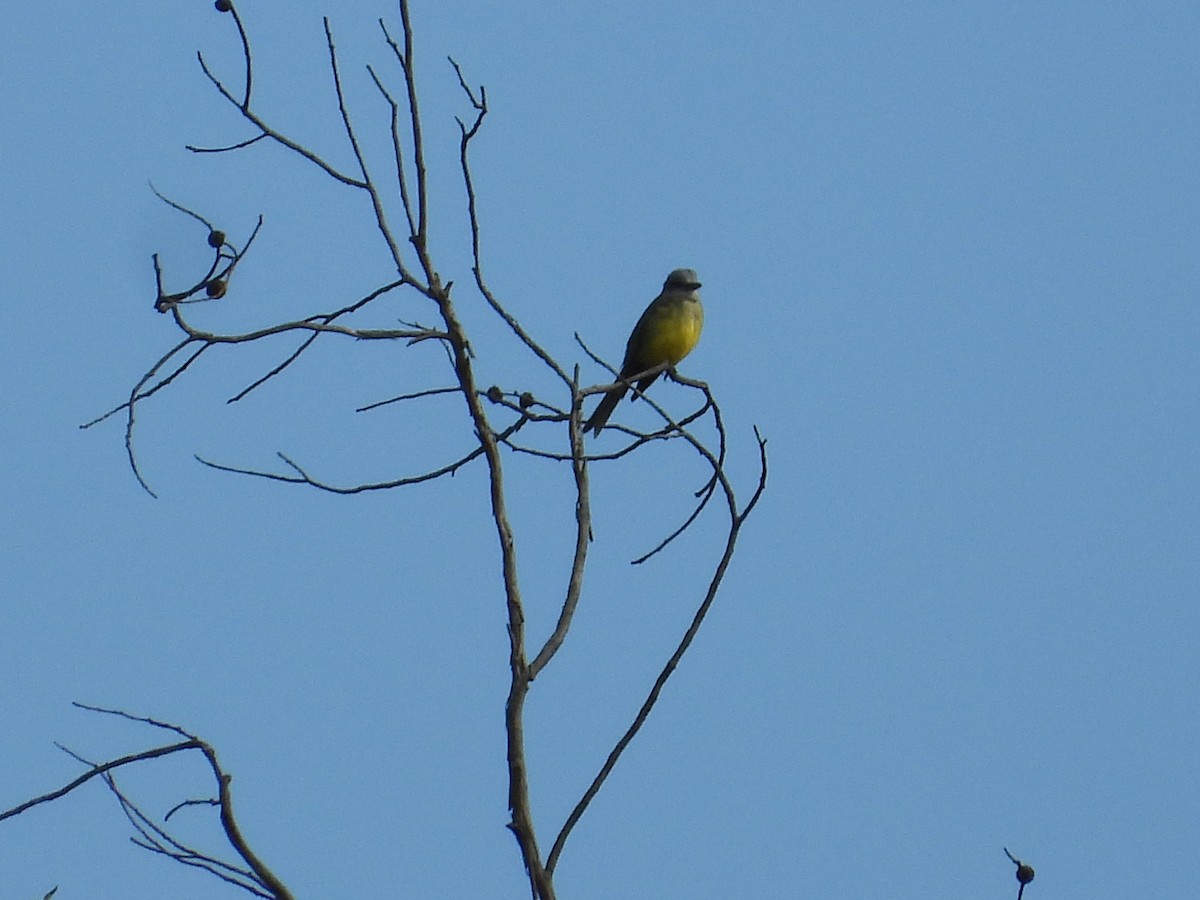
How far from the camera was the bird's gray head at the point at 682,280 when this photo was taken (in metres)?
9.62

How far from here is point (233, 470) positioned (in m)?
4.01

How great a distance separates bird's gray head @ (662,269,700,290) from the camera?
9.62m

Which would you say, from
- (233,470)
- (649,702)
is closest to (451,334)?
(233,470)

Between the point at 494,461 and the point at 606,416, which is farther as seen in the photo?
the point at 606,416

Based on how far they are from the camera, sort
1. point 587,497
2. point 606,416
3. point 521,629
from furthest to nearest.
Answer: point 606,416 → point 587,497 → point 521,629

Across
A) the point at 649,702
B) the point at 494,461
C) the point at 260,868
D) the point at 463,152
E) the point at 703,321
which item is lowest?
the point at 260,868

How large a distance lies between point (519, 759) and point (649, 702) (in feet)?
1.09

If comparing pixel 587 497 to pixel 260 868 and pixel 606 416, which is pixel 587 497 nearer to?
pixel 260 868

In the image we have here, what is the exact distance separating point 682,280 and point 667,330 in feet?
1.79

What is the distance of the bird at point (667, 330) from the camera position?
920cm

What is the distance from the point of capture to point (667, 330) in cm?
925

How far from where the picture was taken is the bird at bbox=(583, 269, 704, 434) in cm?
920

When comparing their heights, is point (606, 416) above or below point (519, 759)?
above

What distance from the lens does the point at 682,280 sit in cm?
969
